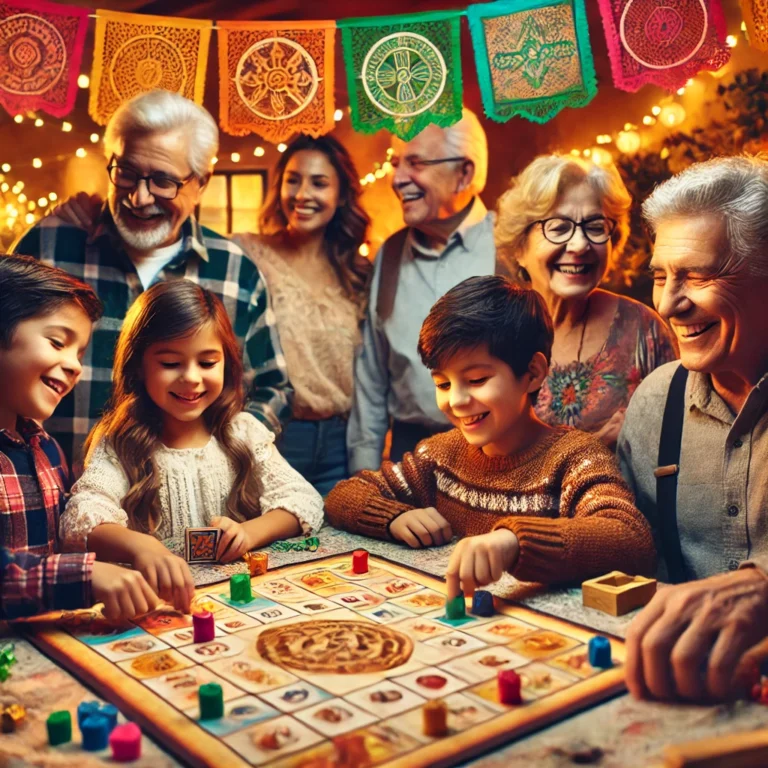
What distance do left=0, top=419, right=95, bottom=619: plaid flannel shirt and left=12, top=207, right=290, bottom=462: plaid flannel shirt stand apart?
49cm

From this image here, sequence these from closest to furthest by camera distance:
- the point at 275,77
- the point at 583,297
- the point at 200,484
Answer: the point at 200,484
the point at 583,297
the point at 275,77

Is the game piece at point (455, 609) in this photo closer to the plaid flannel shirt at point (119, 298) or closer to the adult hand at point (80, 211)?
the plaid flannel shirt at point (119, 298)

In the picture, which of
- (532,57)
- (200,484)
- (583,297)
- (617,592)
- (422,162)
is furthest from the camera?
(422,162)

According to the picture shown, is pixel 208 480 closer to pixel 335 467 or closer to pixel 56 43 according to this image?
pixel 335 467

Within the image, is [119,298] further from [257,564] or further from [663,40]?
[663,40]

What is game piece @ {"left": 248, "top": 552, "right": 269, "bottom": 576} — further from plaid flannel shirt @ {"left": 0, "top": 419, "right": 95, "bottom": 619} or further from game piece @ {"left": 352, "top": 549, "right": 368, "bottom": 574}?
plaid flannel shirt @ {"left": 0, "top": 419, "right": 95, "bottom": 619}

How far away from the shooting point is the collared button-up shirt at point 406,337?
8.76 feet

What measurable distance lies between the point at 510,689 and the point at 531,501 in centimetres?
72

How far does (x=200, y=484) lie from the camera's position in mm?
2041

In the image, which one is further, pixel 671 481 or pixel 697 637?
pixel 671 481

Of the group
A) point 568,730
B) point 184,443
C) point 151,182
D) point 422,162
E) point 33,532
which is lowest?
point 568,730

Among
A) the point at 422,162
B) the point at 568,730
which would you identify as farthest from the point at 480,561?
the point at 422,162

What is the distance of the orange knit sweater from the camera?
5.41 ft

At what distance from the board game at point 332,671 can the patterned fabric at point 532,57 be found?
145cm
